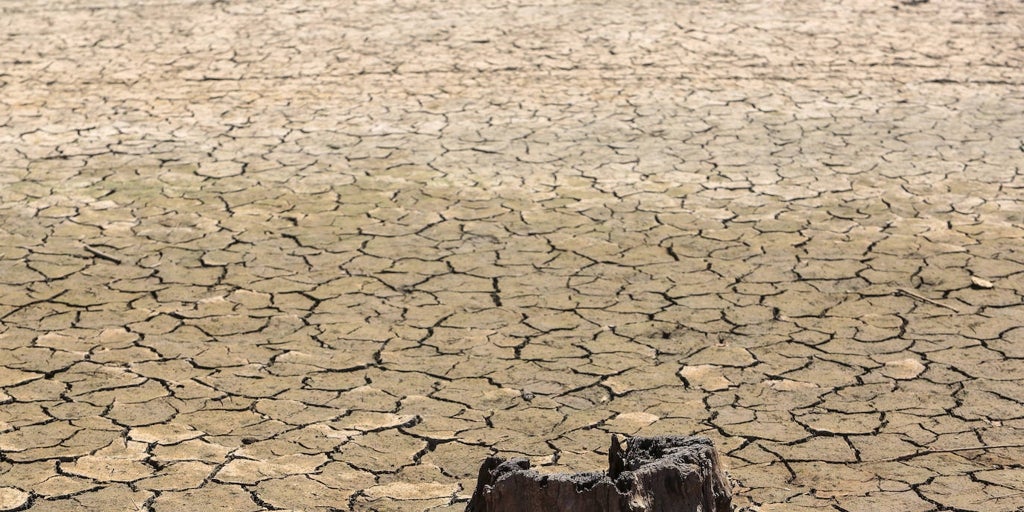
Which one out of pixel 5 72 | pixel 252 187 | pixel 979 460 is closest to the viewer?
pixel 979 460

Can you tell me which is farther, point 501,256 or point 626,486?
point 501,256

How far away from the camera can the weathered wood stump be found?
260 centimetres

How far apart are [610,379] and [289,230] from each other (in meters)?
2.31

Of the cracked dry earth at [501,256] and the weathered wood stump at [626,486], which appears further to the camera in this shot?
the cracked dry earth at [501,256]

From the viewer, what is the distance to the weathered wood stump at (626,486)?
2598 millimetres

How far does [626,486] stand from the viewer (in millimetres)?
2600

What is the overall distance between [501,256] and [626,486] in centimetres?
355

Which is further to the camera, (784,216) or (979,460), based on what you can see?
(784,216)

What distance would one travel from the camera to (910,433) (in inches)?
170

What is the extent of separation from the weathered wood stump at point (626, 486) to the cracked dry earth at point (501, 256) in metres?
1.14

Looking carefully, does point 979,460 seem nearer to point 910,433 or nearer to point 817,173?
point 910,433

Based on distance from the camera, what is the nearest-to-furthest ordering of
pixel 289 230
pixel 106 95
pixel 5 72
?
1. pixel 289 230
2. pixel 106 95
3. pixel 5 72

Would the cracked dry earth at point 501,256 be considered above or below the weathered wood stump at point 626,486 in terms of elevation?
below

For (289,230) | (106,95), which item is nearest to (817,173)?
(289,230)
